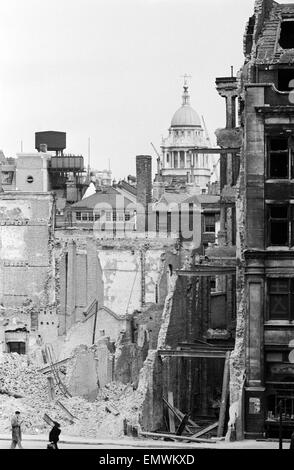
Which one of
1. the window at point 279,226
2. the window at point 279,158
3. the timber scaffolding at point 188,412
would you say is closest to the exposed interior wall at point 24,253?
the timber scaffolding at point 188,412

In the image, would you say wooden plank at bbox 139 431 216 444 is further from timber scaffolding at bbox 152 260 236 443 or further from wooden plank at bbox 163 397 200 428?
wooden plank at bbox 163 397 200 428

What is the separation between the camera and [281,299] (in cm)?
5516

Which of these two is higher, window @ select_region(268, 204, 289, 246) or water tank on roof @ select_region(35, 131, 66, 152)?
water tank on roof @ select_region(35, 131, 66, 152)

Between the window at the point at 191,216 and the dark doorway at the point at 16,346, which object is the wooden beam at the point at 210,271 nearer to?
the dark doorway at the point at 16,346

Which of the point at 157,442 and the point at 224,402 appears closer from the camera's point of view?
the point at 157,442

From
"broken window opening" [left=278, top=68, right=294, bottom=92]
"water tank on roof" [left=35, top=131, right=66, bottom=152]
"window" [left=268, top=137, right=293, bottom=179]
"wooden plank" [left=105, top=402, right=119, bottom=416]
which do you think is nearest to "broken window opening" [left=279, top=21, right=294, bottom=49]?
"broken window opening" [left=278, top=68, right=294, bottom=92]

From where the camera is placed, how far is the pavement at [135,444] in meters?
50.6

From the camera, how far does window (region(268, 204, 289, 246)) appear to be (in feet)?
181

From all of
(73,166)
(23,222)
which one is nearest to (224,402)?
(23,222)

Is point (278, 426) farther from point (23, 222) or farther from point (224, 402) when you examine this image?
point (23, 222)

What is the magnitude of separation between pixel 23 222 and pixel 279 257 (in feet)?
227

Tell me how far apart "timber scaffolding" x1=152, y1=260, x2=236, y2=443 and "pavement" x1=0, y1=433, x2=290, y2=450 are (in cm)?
95

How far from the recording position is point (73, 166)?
140750mm
